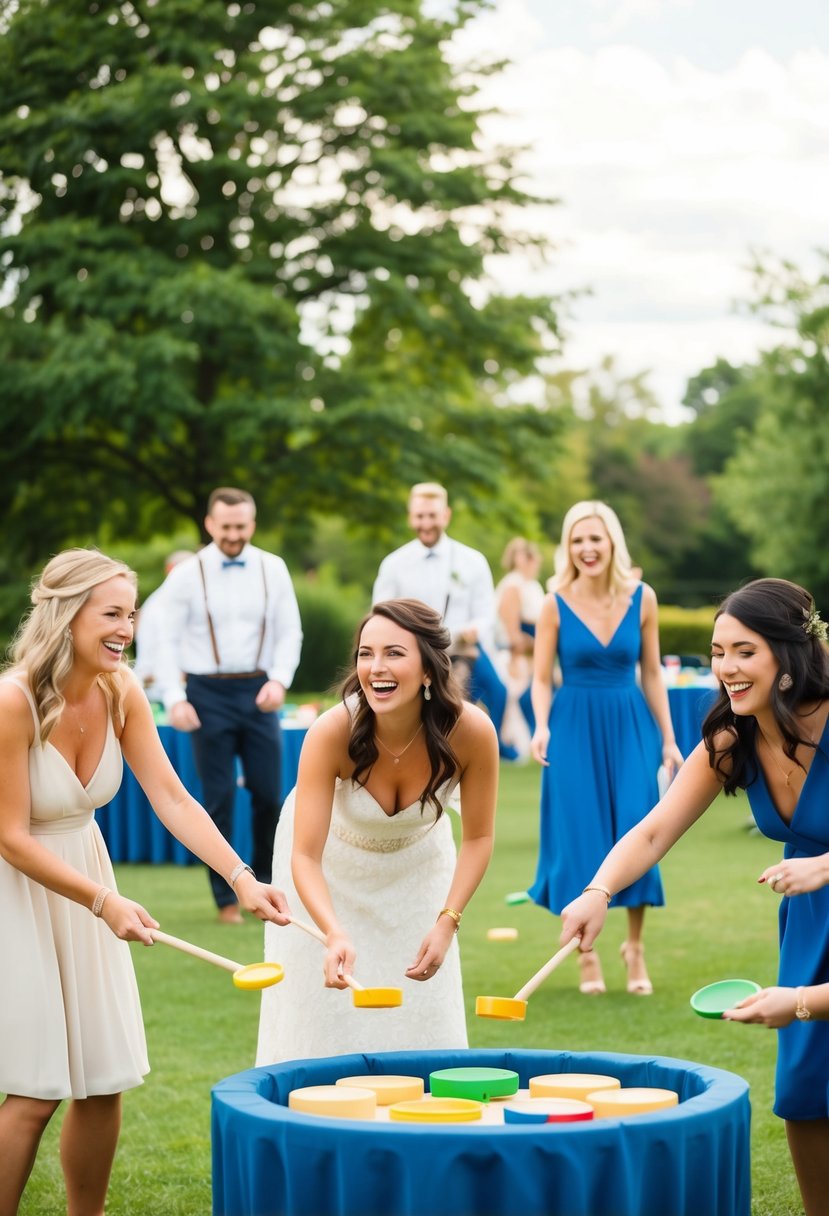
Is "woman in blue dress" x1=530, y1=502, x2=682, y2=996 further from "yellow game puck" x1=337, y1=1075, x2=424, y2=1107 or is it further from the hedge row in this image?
the hedge row

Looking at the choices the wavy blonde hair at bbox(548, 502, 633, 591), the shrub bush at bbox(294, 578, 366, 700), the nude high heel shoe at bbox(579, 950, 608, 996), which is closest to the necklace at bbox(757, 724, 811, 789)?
the wavy blonde hair at bbox(548, 502, 633, 591)

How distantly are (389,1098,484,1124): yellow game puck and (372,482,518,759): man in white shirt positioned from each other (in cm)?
701

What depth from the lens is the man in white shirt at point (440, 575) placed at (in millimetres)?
10391

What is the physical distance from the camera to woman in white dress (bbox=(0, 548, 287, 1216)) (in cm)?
391

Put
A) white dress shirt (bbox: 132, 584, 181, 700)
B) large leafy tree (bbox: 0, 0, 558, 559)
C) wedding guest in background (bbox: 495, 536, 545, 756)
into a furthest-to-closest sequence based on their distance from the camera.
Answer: large leafy tree (bbox: 0, 0, 558, 559)
wedding guest in background (bbox: 495, 536, 545, 756)
white dress shirt (bbox: 132, 584, 181, 700)

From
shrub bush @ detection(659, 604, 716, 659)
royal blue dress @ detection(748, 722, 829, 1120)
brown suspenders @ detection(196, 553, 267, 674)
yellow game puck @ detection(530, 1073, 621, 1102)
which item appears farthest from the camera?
shrub bush @ detection(659, 604, 716, 659)

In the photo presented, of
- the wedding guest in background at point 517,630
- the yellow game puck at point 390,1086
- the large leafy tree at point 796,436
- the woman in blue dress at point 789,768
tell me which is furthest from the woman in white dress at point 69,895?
the large leafy tree at point 796,436

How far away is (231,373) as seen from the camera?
960 inches

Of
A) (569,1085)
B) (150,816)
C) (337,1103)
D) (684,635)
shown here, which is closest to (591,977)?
(569,1085)

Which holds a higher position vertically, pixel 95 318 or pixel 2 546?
pixel 95 318

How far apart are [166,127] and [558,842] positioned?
18918mm

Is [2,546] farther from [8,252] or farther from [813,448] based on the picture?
[813,448]

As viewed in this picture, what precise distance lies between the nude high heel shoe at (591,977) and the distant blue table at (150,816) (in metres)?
4.33

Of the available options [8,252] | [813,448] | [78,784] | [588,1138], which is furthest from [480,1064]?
[813,448]
